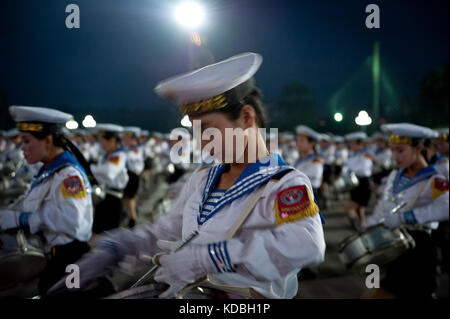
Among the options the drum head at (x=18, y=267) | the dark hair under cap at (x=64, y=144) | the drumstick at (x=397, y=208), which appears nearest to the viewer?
the drum head at (x=18, y=267)

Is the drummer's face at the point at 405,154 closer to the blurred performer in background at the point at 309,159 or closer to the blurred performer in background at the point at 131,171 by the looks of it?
the blurred performer in background at the point at 309,159

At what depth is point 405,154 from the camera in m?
3.04

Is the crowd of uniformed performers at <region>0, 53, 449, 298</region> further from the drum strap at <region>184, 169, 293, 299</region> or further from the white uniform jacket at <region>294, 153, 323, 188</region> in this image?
the white uniform jacket at <region>294, 153, 323, 188</region>

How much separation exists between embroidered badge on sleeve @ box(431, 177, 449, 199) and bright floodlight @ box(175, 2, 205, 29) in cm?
259

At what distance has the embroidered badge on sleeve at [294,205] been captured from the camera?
121cm

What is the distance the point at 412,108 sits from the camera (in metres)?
32.6

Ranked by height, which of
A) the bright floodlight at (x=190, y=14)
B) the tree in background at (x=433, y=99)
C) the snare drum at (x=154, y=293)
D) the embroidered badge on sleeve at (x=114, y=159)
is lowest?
the snare drum at (x=154, y=293)

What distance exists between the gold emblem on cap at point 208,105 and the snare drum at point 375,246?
1931mm

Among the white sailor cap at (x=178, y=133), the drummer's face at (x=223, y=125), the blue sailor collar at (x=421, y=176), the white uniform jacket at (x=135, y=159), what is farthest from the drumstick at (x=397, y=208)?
the white uniform jacket at (x=135, y=159)

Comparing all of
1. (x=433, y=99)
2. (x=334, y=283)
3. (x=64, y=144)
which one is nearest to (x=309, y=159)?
(x=334, y=283)

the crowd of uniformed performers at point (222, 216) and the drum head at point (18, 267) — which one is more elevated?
the crowd of uniformed performers at point (222, 216)

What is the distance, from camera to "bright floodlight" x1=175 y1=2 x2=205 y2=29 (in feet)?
8.79
